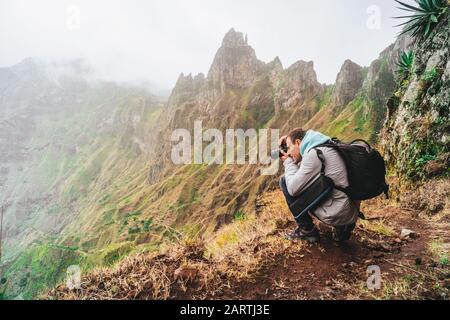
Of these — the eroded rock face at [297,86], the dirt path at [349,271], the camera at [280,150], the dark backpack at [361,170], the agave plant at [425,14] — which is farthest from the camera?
the eroded rock face at [297,86]

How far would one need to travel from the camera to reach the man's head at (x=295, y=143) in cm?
330

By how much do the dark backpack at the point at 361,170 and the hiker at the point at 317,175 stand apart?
0.04m

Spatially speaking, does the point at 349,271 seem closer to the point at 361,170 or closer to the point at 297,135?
the point at 361,170

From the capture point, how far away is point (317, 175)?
3047 millimetres

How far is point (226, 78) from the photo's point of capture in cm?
11506

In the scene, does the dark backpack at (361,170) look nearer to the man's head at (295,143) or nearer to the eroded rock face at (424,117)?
the man's head at (295,143)

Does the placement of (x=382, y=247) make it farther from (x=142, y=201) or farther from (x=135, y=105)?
(x=135, y=105)

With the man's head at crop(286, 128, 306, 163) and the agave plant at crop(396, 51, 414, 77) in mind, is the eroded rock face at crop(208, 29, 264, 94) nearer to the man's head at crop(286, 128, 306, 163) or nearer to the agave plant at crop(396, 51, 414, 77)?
the agave plant at crop(396, 51, 414, 77)

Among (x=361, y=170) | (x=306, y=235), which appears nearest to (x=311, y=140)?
(x=361, y=170)

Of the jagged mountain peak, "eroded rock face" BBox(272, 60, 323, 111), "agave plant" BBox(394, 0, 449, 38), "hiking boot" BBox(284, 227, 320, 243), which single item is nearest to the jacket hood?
"hiking boot" BBox(284, 227, 320, 243)

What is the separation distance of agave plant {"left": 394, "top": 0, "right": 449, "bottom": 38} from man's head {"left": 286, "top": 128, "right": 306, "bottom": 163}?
234 inches

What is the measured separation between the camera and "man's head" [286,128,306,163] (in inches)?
130

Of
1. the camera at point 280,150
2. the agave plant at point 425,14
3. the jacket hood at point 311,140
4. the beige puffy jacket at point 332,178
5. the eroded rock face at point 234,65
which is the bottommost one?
the beige puffy jacket at point 332,178

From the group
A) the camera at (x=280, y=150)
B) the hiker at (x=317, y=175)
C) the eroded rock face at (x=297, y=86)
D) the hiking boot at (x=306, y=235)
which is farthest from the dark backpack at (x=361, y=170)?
the eroded rock face at (x=297, y=86)
